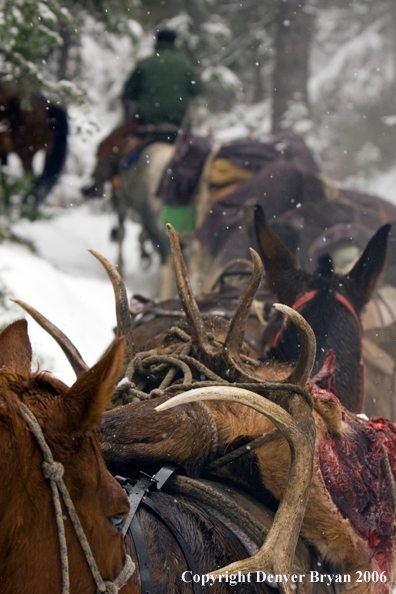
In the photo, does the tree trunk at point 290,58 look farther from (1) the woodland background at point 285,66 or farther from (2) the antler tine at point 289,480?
(2) the antler tine at point 289,480

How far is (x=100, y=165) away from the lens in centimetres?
873

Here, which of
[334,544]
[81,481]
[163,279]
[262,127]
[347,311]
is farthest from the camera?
[262,127]

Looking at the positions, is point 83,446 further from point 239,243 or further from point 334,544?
point 239,243

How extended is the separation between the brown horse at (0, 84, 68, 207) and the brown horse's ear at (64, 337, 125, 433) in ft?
19.5

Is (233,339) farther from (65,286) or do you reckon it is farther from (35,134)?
(35,134)

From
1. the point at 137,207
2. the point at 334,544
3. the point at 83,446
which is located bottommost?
the point at 334,544

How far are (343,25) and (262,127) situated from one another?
5.12 meters

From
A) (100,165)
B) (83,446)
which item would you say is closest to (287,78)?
(100,165)

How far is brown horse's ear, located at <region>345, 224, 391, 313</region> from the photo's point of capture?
282cm

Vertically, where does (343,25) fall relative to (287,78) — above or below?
above

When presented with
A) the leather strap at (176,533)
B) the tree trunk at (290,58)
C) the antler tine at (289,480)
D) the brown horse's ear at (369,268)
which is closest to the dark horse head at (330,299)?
the brown horse's ear at (369,268)

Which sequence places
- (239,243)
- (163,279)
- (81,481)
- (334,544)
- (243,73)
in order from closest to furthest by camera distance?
1. (81,481)
2. (334,544)
3. (239,243)
4. (163,279)
5. (243,73)

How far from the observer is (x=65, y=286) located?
22.2 feet

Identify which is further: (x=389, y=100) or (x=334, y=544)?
(x=389, y=100)
